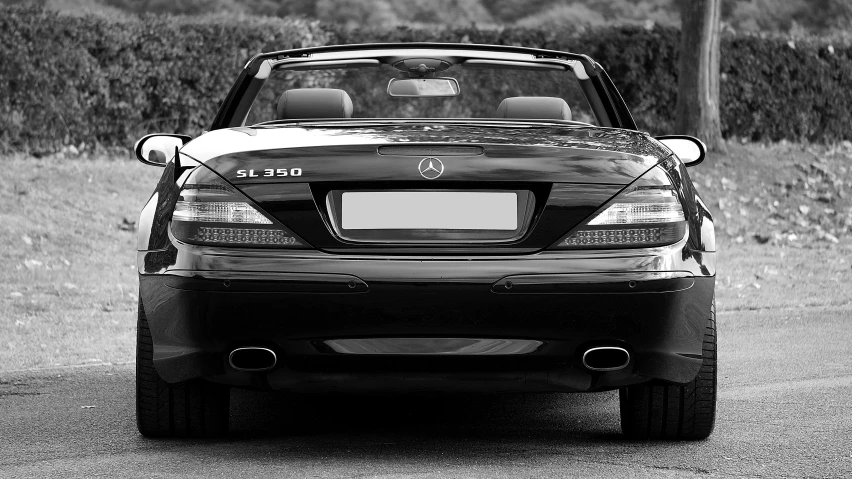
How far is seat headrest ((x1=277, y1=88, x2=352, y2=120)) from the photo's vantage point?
17.1ft

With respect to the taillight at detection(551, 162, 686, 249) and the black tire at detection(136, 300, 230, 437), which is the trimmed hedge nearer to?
the black tire at detection(136, 300, 230, 437)

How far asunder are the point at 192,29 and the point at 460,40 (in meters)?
3.99

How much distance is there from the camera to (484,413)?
539cm

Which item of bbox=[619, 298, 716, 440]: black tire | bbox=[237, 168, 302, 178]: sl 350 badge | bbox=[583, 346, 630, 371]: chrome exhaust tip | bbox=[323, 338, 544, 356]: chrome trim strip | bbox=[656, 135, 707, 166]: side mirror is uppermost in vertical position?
bbox=[237, 168, 302, 178]: sl 350 badge

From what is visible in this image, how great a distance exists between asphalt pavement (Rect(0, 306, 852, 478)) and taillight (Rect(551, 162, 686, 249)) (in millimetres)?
729

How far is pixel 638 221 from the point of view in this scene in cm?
418

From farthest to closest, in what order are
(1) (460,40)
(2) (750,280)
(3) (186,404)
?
(1) (460,40), (2) (750,280), (3) (186,404)

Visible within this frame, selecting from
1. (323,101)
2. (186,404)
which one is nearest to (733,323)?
(323,101)

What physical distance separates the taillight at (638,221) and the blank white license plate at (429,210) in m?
0.21

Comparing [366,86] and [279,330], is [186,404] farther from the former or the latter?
[366,86]

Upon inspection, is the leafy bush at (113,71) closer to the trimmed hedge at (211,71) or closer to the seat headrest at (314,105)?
the trimmed hedge at (211,71)

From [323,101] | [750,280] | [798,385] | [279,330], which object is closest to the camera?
[279,330]

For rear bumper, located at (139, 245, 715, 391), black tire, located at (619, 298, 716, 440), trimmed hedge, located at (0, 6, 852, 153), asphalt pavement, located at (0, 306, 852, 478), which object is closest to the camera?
rear bumper, located at (139, 245, 715, 391)

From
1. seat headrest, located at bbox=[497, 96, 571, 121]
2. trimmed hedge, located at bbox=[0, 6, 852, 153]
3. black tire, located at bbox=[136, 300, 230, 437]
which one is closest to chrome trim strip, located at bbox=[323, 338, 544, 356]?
black tire, located at bbox=[136, 300, 230, 437]
